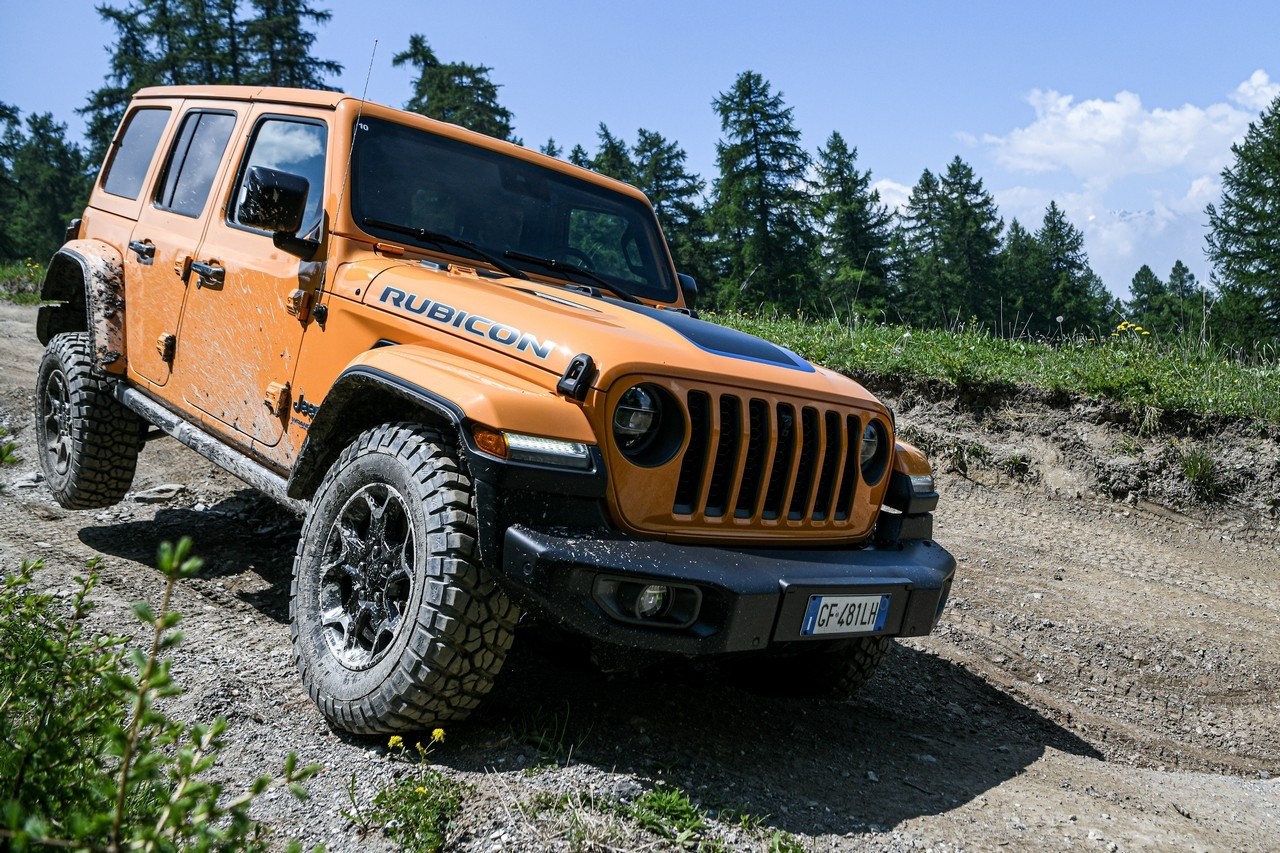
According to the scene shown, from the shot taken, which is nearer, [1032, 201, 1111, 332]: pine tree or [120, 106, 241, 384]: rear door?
[120, 106, 241, 384]: rear door

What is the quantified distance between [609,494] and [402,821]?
1057mm

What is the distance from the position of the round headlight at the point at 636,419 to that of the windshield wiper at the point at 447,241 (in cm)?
133

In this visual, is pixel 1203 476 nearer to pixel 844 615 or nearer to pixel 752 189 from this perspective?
pixel 844 615

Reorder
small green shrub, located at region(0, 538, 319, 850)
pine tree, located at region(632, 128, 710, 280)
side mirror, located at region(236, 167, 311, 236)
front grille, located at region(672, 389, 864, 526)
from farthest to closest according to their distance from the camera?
pine tree, located at region(632, 128, 710, 280) < side mirror, located at region(236, 167, 311, 236) < front grille, located at region(672, 389, 864, 526) < small green shrub, located at region(0, 538, 319, 850)

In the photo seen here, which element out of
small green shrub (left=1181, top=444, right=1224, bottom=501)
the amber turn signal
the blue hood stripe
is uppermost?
the blue hood stripe

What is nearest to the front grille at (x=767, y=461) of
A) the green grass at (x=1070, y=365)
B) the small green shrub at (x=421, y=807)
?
the small green shrub at (x=421, y=807)

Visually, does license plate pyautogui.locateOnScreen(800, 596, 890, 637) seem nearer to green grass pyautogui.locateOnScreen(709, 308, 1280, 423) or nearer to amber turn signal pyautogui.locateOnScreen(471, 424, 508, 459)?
amber turn signal pyautogui.locateOnScreen(471, 424, 508, 459)

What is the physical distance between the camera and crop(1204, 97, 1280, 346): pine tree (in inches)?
1303

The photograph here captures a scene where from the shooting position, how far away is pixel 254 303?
4.12 meters

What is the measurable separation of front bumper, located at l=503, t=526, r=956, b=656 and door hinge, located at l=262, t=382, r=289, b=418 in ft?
5.41

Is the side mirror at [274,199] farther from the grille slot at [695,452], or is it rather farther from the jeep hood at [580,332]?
the grille slot at [695,452]

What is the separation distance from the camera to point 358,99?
13.4ft

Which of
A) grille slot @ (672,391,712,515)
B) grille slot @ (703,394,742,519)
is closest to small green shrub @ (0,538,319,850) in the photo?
grille slot @ (672,391,712,515)

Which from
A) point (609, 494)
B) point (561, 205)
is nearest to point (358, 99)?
point (561, 205)
